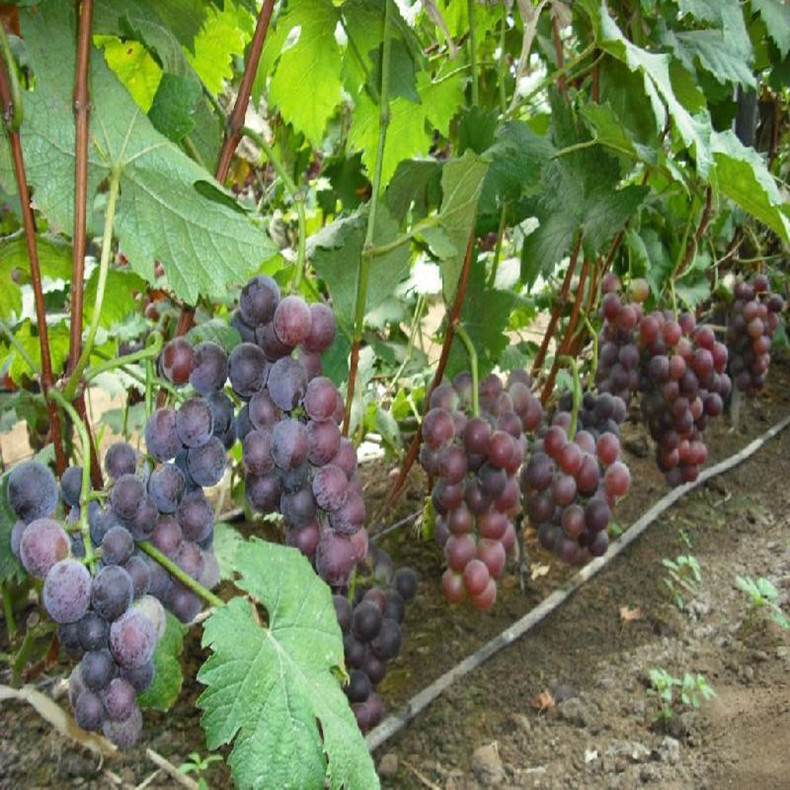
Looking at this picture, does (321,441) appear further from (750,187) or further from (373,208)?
(750,187)

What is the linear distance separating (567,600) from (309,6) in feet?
4.93

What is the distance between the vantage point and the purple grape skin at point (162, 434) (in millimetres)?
879

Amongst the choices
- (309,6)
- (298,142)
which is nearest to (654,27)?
(309,6)

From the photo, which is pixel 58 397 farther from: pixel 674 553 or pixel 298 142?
pixel 674 553

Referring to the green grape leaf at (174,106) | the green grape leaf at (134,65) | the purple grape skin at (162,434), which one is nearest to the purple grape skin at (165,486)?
the purple grape skin at (162,434)

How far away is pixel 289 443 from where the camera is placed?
3.07ft

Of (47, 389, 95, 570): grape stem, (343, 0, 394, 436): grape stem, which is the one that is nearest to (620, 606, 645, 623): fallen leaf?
(343, 0, 394, 436): grape stem

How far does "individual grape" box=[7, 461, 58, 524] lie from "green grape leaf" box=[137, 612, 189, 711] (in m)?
0.19

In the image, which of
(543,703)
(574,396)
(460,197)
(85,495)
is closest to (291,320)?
(85,495)

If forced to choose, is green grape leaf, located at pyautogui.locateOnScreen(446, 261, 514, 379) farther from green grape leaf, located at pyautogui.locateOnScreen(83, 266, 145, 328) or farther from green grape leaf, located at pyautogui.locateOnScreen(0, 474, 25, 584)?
green grape leaf, located at pyautogui.locateOnScreen(0, 474, 25, 584)

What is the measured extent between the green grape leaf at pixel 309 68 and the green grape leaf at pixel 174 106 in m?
0.49

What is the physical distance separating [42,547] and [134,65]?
0.75 m

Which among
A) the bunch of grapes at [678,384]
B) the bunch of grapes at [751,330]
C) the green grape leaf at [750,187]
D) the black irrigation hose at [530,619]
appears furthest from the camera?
the bunch of grapes at [751,330]

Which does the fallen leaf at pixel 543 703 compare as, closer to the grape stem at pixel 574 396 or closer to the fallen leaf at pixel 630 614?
the fallen leaf at pixel 630 614
